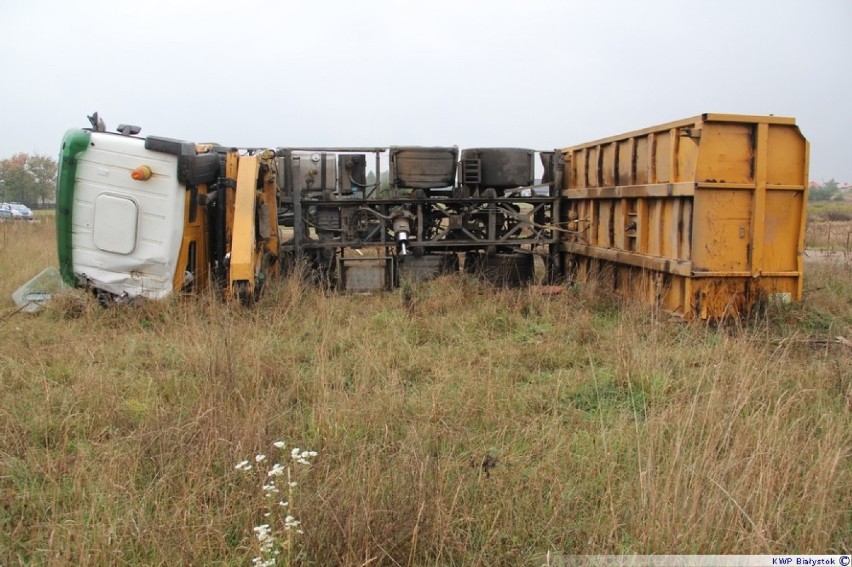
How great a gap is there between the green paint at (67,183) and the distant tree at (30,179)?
49.6 metres

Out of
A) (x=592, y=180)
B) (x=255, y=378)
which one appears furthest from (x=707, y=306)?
(x=255, y=378)

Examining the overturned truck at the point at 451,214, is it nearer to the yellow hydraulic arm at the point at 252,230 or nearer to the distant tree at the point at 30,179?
the yellow hydraulic arm at the point at 252,230

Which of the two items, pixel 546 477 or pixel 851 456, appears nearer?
pixel 546 477

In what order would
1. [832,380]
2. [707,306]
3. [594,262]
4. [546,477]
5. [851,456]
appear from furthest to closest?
[594,262]
[707,306]
[832,380]
[851,456]
[546,477]

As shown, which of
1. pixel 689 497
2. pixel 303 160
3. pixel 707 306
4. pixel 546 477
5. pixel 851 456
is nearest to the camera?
pixel 689 497

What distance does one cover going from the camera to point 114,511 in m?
2.95

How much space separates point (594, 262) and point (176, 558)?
778 cm

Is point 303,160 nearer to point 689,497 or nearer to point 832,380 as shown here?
point 832,380

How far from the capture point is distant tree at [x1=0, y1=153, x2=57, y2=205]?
50781 millimetres

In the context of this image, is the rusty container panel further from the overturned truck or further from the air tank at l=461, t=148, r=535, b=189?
the air tank at l=461, t=148, r=535, b=189

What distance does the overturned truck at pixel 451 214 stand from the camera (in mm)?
6828

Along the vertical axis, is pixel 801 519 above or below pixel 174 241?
below

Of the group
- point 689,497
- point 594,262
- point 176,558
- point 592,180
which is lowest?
point 176,558

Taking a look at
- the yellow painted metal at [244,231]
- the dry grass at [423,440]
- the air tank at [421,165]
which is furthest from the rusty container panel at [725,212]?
the yellow painted metal at [244,231]
